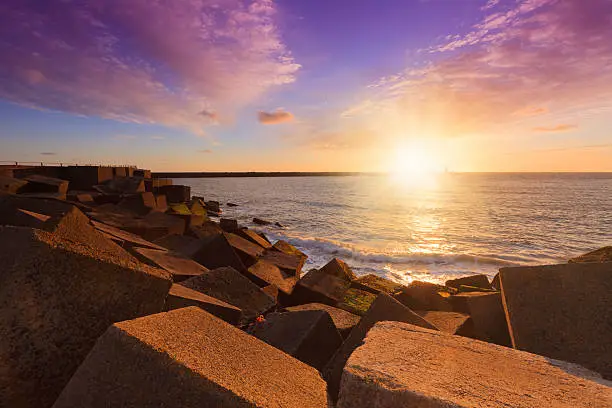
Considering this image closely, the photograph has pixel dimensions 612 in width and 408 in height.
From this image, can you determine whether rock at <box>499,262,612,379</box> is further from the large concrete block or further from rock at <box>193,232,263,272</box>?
rock at <box>193,232,263,272</box>

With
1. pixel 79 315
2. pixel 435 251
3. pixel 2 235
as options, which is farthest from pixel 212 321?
pixel 435 251

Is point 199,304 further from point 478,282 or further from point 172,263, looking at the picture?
point 478,282

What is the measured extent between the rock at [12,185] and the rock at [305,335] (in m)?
10.2

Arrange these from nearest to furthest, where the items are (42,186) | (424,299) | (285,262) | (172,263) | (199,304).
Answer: (199,304), (172,263), (424,299), (285,262), (42,186)

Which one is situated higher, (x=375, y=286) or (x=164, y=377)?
(x=164, y=377)

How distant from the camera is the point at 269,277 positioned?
6.18m

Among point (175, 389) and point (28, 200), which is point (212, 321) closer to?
point (175, 389)

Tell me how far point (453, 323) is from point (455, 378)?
268cm

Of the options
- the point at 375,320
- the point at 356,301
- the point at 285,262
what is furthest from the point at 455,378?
the point at 285,262

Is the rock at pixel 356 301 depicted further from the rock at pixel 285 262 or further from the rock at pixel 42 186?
the rock at pixel 42 186

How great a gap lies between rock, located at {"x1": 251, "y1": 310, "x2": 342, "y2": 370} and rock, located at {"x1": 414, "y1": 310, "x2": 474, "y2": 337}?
129 cm

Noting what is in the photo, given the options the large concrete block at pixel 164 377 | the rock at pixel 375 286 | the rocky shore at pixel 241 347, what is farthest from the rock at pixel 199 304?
the rock at pixel 375 286

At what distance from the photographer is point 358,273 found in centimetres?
1234

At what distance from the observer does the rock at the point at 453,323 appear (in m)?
3.79
